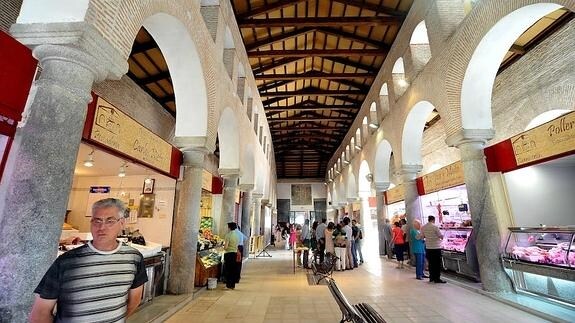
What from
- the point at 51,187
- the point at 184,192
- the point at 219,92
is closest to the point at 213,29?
the point at 219,92

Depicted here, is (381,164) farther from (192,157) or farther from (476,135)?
(192,157)

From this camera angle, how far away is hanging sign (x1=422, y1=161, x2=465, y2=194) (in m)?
7.13

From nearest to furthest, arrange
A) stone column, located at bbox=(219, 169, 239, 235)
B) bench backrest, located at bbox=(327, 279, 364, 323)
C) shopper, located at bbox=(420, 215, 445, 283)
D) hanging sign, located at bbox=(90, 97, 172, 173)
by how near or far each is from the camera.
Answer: bench backrest, located at bbox=(327, 279, 364, 323) < hanging sign, located at bbox=(90, 97, 172, 173) < shopper, located at bbox=(420, 215, 445, 283) < stone column, located at bbox=(219, 169, 239, 235)

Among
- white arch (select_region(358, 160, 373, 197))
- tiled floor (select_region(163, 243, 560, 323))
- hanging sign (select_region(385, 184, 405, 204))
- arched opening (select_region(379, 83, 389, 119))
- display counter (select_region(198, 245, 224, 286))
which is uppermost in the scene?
arched opening (select_region(379, 83, 389, 119))

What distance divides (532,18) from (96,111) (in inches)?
279

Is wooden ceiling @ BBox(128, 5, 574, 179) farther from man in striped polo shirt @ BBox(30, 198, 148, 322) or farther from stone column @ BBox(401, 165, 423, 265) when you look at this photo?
man in striped polo shirt @ BBox(30, 198, 148, 322)

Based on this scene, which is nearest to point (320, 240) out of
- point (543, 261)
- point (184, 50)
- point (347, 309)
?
point (543, 261)

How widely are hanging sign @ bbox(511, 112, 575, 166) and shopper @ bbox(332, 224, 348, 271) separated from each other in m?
4.94

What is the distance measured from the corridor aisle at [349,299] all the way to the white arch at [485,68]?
3.53 meters

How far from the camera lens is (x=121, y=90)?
352 inches

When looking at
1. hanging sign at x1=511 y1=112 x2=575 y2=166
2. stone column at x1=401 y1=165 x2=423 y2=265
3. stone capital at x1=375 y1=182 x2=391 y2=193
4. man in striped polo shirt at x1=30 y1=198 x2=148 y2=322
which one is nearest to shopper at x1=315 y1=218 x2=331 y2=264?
stone column at x1=401 y1=165 x2=423 y2=265

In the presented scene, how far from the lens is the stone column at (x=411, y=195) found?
9.05 m

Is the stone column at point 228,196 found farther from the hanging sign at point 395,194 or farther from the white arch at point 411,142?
the hanging sign at point 395,194

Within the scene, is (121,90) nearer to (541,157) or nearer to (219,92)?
(219,92)
